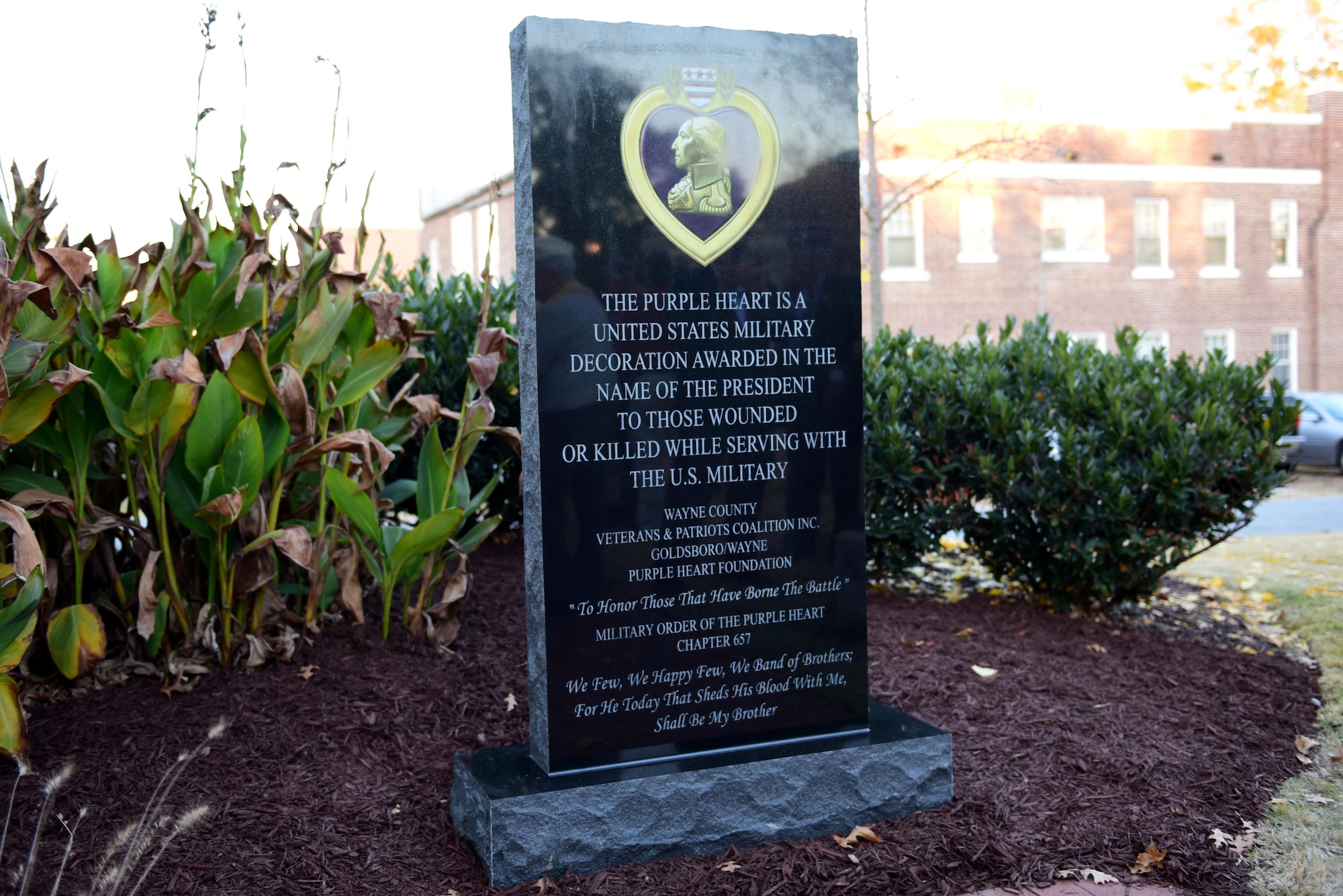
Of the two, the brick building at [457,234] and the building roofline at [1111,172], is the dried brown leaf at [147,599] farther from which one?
the brick building at [457,234]

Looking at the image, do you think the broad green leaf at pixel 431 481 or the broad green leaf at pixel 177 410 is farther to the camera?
the broad green leaf at pixel 431 481

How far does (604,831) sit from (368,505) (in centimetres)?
159

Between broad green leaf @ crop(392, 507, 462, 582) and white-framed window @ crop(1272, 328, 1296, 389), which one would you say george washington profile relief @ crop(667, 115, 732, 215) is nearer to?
broad green leaf @ crop(392, 507, 462, 582)

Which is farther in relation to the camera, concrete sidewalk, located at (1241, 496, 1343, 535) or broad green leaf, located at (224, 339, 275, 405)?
concrete sidewalk, located at (1241, 496, 1343, 535)

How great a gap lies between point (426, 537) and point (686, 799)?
1492 millimetres

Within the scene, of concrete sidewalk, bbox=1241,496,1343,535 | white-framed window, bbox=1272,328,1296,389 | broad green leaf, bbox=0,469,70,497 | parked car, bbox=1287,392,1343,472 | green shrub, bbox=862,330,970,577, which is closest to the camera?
broad green leaf, bbox=0,469,70,497

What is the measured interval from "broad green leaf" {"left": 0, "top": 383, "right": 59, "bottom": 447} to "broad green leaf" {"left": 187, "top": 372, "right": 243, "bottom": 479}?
0.48 meters

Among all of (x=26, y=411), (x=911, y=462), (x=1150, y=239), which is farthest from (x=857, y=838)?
(x=1150, y=239)

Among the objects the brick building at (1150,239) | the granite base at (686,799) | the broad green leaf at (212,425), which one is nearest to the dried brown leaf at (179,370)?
the broad green leaf at (212,425)

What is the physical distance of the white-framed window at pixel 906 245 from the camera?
26.9m

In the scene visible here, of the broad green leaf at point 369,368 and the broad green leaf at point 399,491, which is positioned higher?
the broad green leaf at point 369,368

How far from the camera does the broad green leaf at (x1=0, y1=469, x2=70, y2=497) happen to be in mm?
3701

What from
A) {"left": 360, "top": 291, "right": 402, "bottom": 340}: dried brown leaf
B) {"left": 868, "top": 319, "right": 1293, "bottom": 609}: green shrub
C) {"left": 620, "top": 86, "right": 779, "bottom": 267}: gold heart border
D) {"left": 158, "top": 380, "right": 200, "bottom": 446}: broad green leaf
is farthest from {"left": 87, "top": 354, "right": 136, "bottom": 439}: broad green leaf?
{"left": 868, "top": 319, "right": 1293, "bottom": 609}: green shrub

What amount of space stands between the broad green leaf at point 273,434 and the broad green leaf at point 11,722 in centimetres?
107
